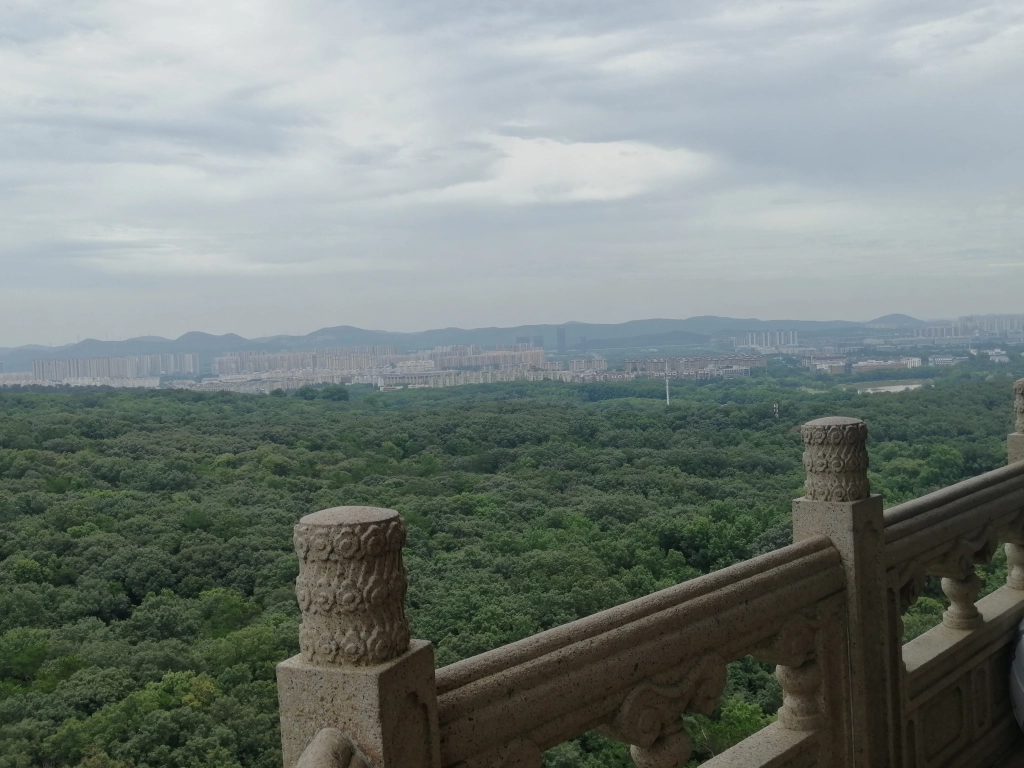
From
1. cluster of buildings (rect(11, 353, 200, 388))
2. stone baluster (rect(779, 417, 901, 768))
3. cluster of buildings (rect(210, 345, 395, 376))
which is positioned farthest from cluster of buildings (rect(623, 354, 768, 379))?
stone baluster (rect(779, 417, 901, 768))

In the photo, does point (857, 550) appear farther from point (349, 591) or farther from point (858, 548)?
point (349, 591)

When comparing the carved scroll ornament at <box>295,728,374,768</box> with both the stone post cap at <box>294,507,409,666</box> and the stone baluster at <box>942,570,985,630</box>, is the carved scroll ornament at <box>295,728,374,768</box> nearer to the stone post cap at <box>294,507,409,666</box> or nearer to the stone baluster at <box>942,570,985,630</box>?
the stone post cap at <box>294,507,409,666</box>

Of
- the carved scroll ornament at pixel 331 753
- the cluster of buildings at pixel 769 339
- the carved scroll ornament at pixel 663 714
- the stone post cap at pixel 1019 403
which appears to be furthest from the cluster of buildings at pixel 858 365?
the carved scroll ornament at pixel 331 753

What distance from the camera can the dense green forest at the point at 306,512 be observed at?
46.0 feet

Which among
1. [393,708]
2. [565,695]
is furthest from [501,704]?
[393,708]

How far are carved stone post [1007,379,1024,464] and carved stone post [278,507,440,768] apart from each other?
313cm

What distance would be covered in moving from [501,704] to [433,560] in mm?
19759

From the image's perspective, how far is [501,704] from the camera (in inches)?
61.8

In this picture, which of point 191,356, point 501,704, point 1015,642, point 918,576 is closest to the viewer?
point 501,704

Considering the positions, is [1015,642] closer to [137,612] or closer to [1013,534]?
[1013,534]

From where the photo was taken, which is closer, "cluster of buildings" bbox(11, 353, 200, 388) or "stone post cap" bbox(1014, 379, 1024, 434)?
"stone post cap" bbox(1014, 379, 1024, 434)

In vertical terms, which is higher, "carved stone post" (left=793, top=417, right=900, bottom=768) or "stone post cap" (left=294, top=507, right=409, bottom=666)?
"stone post cap" (left=294, top=507, right=409, bottom=666)

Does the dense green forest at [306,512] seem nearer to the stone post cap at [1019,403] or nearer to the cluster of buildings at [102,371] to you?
the stone post cap at [1019,403]

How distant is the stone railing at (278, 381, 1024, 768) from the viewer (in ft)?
4.33
